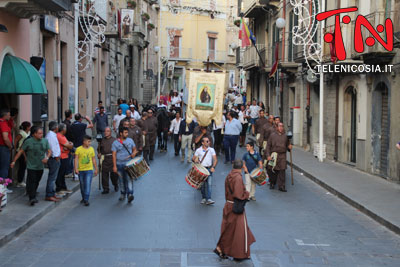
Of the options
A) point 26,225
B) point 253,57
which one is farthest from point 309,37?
point 26,225

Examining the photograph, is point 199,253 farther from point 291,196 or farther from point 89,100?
point 89,100

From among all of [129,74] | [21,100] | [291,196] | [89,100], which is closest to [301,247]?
[291,196]

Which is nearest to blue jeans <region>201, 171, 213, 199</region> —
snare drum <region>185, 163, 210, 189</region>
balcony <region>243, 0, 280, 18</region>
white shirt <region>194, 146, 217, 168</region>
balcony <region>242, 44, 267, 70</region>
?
snare drum <region>185, 163, 210, 189</region>

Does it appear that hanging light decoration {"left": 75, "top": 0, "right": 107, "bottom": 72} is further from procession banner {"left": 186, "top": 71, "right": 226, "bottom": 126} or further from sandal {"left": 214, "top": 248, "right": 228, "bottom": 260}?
sandal {"left": 214, "top": 248, "right": 228, "bottom": 260}

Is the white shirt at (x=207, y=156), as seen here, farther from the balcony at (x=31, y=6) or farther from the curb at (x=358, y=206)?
the balcony at (x=31, y=6)

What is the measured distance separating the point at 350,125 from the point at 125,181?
10.6m

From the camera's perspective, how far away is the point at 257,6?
33.6m

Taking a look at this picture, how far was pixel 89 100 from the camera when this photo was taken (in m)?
27.0

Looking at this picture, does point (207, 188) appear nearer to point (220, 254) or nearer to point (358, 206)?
point (358, 206)

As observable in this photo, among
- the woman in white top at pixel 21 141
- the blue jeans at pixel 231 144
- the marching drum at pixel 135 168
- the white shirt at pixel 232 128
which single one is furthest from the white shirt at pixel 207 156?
the white shirt at pixel 232 128

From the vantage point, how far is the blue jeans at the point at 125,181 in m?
12.7

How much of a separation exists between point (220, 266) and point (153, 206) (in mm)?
4531

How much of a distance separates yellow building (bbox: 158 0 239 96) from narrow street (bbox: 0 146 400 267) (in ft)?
145

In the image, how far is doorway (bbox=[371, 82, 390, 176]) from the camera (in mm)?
17000
